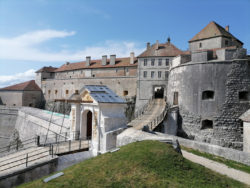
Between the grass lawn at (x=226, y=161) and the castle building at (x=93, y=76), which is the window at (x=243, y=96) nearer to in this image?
the grass lawn at (x=226, y=161)

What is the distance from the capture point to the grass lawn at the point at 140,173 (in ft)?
18.8

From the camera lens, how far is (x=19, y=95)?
43.3 meters

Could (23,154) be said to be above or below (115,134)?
below

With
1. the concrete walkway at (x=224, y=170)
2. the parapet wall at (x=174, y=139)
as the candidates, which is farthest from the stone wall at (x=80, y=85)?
the concrete walkway at (x=224, y=170)

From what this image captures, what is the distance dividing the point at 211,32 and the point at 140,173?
24761mm

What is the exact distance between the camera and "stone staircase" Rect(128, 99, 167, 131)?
19388 millimetres

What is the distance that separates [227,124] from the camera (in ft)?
59.1

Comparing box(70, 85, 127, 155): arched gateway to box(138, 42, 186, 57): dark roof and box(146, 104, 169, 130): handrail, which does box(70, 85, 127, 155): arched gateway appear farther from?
box(138, 42, 186, 57): dark roof

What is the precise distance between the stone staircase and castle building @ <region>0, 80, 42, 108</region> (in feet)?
98.5

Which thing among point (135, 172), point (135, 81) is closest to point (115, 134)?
point (135, 172)

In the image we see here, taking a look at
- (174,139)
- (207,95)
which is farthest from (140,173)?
(207,95)

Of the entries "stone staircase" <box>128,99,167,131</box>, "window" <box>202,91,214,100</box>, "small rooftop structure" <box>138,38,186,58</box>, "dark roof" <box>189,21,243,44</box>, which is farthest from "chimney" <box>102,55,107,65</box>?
"window" <box>202,91,214,100</box>

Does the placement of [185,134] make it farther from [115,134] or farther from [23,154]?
[23,154]

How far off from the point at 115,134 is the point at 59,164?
3.00 meters
